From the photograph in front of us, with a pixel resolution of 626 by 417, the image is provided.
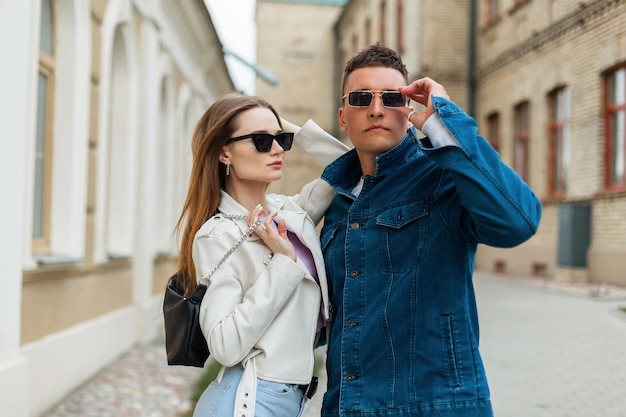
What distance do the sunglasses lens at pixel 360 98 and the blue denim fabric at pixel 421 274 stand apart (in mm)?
155

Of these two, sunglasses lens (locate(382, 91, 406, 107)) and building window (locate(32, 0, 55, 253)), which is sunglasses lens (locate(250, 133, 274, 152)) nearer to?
sunglasses lens (locate(382, 91, 406, 107))

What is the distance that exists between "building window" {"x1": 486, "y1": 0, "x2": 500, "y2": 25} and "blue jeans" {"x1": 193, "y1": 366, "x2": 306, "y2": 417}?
16.0 metres

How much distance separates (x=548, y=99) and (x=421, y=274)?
13.0 metres

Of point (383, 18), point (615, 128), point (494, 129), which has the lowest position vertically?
point (615, 128)

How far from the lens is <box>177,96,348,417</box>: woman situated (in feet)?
6.79

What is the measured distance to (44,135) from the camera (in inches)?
243

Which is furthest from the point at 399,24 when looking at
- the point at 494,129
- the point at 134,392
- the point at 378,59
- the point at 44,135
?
the point at 378,59

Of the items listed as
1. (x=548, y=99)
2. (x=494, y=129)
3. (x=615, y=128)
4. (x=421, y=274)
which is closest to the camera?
(x=421, y=274)

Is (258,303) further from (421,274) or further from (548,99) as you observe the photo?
(548,99)

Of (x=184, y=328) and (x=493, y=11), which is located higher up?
(x=493, y=11)

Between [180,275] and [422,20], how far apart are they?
1839 cm

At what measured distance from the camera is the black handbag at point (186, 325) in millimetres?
2152

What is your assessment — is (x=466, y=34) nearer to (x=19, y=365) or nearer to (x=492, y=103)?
(x=492, y=103)

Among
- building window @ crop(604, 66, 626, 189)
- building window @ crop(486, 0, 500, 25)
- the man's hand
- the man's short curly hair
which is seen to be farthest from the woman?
building window @ crop(486, 0, 500, 25)
